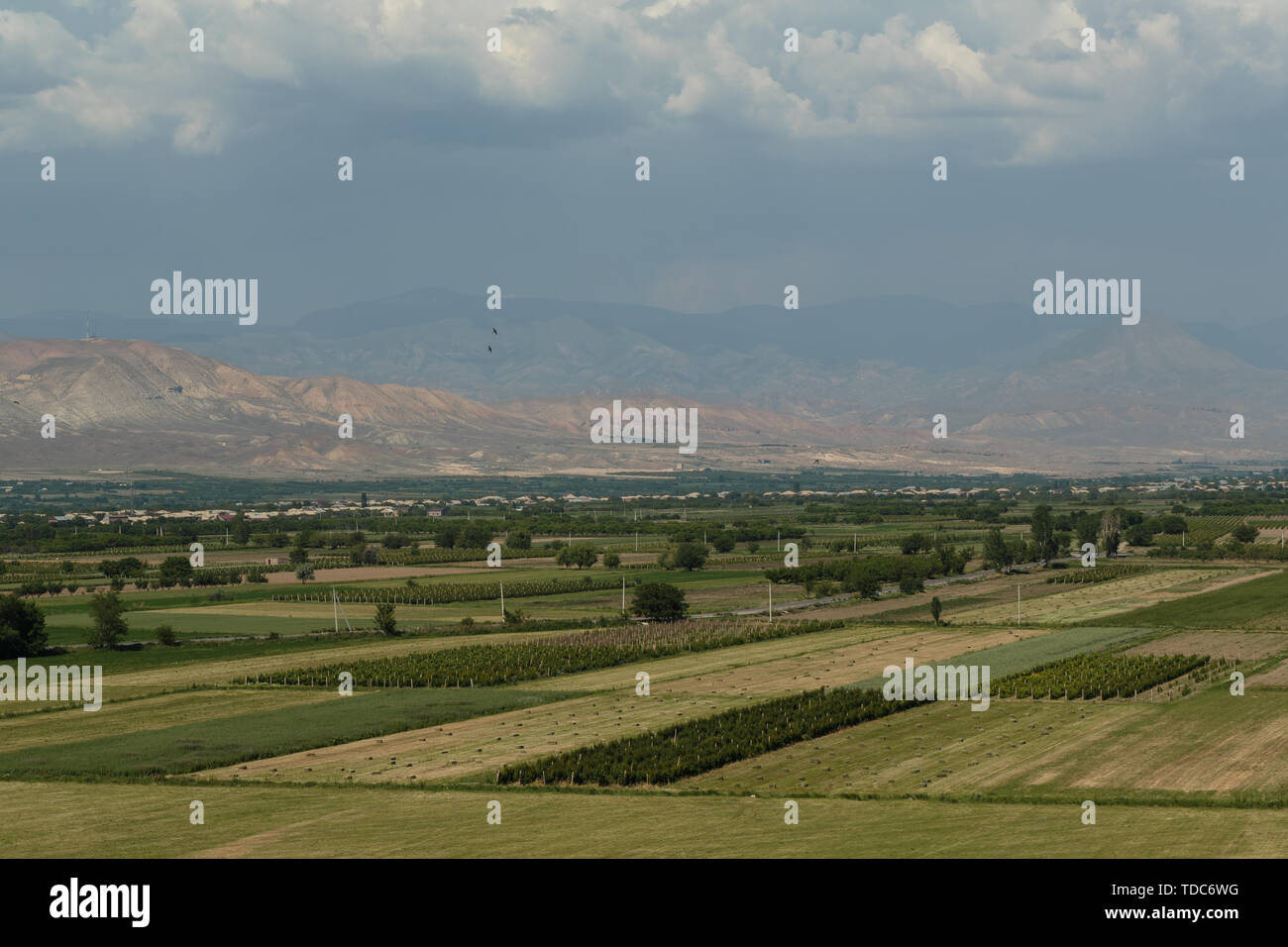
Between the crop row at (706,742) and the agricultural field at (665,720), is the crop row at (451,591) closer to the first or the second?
the agricultural field at (665,720)

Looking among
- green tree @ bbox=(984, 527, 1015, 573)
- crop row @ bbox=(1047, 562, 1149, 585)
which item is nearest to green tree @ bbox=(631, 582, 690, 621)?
crop row @ bbox=(1047, 562, 1149, 585)

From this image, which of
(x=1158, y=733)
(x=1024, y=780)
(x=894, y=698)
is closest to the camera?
(x=1024, y=780)

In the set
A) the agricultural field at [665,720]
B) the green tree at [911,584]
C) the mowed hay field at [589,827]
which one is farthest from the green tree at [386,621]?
the mowed hay field at [589,827]

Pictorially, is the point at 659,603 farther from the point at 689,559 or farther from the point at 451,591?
the point at 689,559

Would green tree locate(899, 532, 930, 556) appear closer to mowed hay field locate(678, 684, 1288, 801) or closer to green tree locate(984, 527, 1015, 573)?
green tree locate(984, 527, 1015, 573)

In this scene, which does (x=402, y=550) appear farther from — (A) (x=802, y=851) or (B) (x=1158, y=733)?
(A) (x=802, y=851)

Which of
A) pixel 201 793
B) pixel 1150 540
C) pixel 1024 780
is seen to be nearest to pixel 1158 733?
pixel 1024 780
